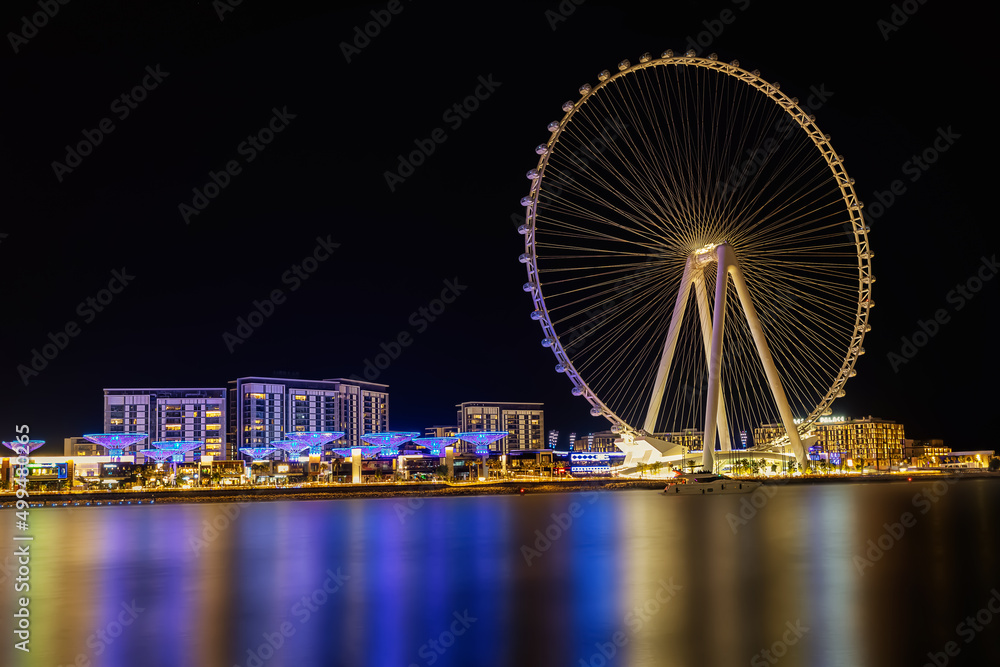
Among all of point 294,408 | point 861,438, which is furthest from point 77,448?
point 861,438

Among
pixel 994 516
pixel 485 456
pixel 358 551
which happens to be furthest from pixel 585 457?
pixel 358 551

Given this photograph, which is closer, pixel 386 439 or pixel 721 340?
pixel 721 340

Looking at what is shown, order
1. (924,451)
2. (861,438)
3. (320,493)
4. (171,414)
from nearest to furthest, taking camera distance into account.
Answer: (320,493)
(171,414)
(924,451)
(861,438)

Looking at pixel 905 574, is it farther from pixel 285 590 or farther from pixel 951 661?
pixel 285 590

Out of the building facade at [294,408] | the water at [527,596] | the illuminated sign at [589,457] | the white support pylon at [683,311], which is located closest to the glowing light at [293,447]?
the building facade at [294,408]

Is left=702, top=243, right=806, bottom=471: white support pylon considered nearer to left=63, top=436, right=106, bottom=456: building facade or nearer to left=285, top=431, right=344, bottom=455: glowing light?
left=285, top=431, right=344, bottom=455: glowing light

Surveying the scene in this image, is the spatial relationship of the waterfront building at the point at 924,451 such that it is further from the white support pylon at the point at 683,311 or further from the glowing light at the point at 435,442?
the white support pylon at the point at 683,311

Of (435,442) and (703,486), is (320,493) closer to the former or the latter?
(703,486)
